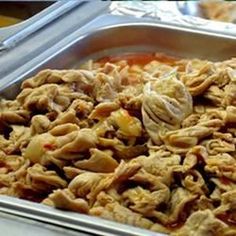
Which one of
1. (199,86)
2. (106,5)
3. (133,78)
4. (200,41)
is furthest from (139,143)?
(106,5)

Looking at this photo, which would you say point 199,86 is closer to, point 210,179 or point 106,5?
point 210,179

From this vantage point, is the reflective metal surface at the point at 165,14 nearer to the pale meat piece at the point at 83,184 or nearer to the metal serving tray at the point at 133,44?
the metal serving tray at the point at 133,44

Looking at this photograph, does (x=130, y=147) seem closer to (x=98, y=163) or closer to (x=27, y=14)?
(x=98, y=163)

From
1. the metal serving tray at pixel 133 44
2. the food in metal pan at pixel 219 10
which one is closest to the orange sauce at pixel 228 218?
the metal serving tray at pixel 133 44

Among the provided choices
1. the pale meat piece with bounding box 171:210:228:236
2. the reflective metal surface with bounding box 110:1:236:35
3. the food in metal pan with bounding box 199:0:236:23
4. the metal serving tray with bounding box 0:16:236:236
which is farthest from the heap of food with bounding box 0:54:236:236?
the food in metal pan with bounding box 199:0:236:23

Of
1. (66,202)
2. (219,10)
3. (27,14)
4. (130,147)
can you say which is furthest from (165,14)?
(66,202)

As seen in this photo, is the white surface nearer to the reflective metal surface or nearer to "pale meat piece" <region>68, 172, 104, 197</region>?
"pale meat piece" <region>68, 172, 104, 197</region>
